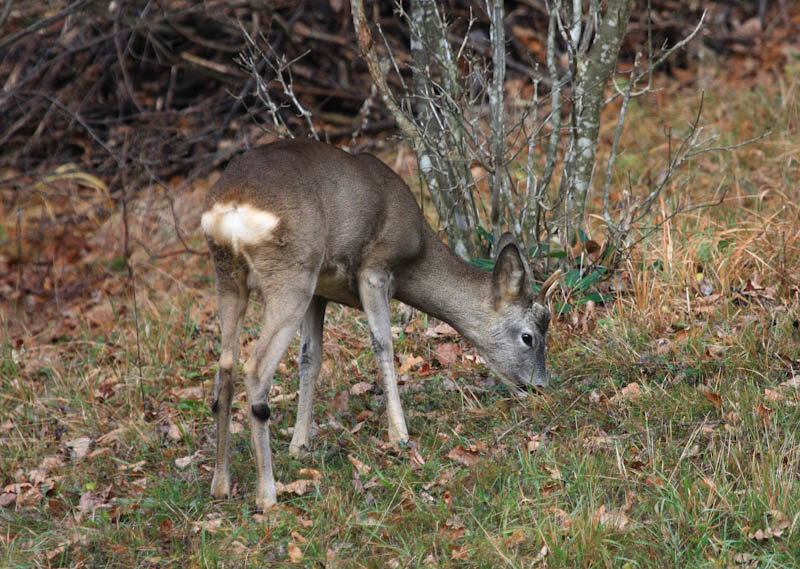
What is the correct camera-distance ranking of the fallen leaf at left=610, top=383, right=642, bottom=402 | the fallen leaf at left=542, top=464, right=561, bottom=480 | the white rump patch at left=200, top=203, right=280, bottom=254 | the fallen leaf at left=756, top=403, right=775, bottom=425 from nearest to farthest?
the fallen leaf at left=542, top=464, right=561, bottom=480 → the fallen leaf at left=756, top=403, right=775, bottom=425 → the white rump patch at left=200, top=203, right=280, bottom=254 → the fallen leaf at left=610, top=383, right=642, bottom=402

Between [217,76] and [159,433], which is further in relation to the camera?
[217,76]

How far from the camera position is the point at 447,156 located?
249 inches

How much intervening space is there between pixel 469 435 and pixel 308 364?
0.99 meters

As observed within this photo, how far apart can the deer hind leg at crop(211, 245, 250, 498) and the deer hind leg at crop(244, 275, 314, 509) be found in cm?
17

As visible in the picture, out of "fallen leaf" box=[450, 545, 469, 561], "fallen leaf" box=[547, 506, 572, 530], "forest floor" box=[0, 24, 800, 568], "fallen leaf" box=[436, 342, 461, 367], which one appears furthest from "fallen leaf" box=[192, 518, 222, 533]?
"fallen leaf" box=[436, 342, 461, 367]

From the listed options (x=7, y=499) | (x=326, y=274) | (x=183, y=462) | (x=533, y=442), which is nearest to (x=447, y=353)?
(x=326, y=274)

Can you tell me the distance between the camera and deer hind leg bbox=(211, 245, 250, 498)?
465 centimetres

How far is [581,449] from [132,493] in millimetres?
2176

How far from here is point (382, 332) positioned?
205 inches

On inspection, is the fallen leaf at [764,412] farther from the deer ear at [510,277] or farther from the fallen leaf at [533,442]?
the deer ear at [510,277]

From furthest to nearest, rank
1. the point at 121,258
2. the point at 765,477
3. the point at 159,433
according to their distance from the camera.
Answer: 1. the point at 121,258
2. the point at 159,433
3. the point at 765,477

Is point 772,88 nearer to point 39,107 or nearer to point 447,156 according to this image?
point 447,156

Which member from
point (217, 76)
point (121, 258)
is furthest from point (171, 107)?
point (121, 258)

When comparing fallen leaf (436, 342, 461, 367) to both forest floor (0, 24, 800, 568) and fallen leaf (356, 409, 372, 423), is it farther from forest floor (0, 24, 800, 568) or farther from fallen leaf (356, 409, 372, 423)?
fallen leaf (356, 409, 372, 423)
